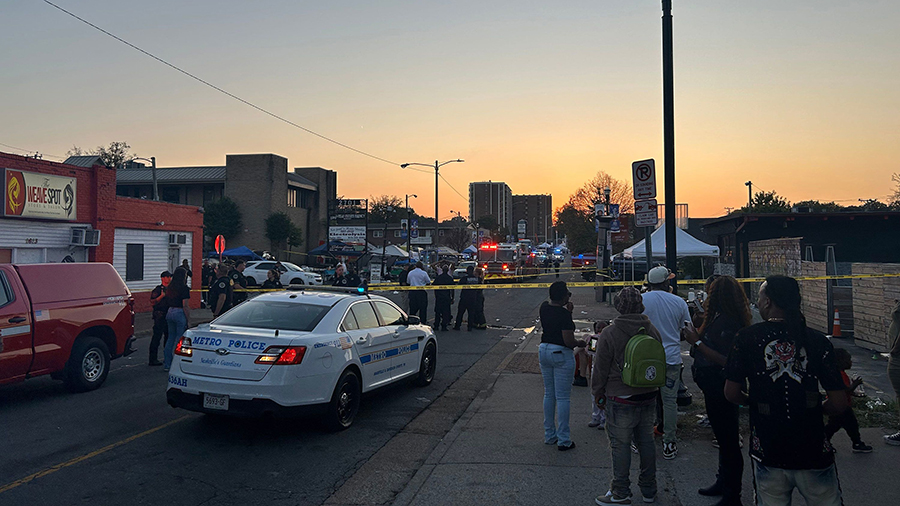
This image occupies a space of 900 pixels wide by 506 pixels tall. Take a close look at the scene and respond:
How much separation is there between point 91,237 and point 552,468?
19742mm

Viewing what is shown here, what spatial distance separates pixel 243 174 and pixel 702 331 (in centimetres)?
5792

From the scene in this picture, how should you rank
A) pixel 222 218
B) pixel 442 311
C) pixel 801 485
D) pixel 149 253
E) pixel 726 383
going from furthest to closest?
pixel 222 218 < pixel 149 253 < pixel 442 311 < pixel 726 383 < pixel 801 485

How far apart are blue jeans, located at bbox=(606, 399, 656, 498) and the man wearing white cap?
112 cm

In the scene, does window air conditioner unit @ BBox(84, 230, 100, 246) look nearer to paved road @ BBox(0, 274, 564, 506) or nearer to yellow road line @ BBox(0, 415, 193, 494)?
paved road @ BBox(0, 274, 564, 506)

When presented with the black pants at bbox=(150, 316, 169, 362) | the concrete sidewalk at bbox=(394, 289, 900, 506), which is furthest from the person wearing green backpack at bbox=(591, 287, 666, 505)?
the black pants at bbox=(150, 316, 169, 362)

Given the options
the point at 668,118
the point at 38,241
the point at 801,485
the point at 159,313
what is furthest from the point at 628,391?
the point at 38,241

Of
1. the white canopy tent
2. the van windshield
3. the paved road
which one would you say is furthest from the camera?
the white canopy tent

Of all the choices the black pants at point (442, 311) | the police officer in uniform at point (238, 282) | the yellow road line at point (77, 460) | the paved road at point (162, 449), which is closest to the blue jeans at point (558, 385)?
the paved road at point (162, 449)

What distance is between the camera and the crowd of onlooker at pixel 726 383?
3432 millimetres

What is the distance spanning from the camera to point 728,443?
511cm

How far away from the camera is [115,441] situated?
6.96m

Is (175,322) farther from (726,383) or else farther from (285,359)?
(726,383)

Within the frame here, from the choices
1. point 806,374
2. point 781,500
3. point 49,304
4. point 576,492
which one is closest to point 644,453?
point 576,492

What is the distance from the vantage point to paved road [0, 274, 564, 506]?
5.48 meters
